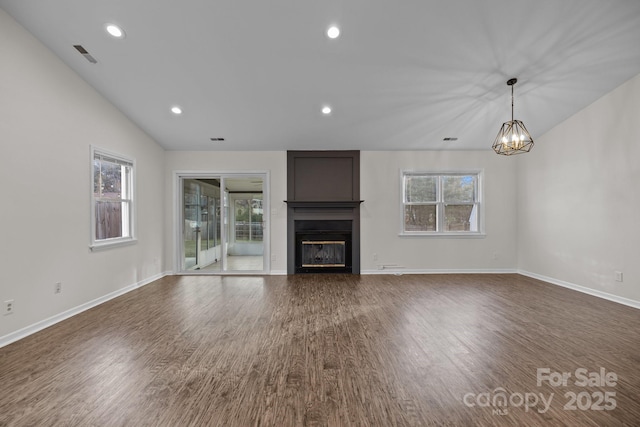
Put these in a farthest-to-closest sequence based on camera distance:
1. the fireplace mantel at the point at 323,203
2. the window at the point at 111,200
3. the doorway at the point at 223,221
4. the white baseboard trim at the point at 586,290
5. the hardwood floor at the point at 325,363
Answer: the doorway at the point at 223,221 < the fireplace mantel at the point at 323,203 < the window at the point at 111,200 < the white baseboard trim at the point at 586,290 < the hardwood floor at the point at 325,363

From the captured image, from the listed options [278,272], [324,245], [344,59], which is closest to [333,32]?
[344,59]

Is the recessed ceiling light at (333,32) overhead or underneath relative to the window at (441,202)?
overhead

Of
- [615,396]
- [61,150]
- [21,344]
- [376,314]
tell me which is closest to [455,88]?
[376,314]

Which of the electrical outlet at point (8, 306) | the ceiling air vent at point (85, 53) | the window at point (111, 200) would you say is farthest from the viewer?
the window at point (111, 200)

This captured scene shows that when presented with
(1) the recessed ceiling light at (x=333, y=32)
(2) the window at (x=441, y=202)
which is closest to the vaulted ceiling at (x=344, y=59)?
(1) the recessed ceiling light at (x=333, y=32)

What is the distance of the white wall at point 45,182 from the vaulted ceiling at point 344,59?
0.29 m

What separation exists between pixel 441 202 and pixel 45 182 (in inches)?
239

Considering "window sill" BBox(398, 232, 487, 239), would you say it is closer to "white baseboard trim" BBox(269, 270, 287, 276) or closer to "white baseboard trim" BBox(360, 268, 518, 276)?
"white baseboard trim" BBox(360, 268, 518, 276)

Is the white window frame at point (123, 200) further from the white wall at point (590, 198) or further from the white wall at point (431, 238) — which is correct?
the white wall at point (590, 198)

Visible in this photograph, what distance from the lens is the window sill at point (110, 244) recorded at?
372 cm

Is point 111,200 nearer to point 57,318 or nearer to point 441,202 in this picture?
point 57,318

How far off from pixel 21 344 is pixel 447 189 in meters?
6.43

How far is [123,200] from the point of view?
4.40m

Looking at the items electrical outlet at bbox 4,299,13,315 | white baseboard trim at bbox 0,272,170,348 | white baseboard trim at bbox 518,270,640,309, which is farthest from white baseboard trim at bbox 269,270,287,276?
white baseboard trim at bbox 518,270,640,309
